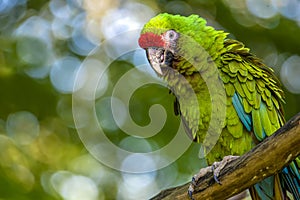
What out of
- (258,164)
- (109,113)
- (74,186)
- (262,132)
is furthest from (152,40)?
(74,186)

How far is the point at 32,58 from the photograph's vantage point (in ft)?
14.0

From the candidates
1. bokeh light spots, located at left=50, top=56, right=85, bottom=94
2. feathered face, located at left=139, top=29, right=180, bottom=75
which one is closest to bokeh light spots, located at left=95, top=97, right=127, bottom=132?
bokeh light spots, located at left=50, top=56, right=85, bottom=94

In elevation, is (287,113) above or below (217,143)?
above

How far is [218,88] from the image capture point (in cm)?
268

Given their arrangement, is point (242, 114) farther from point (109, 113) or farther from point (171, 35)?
point (109, 113)

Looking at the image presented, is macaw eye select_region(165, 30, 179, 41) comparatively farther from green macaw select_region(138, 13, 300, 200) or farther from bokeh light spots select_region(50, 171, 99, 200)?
bokeh light spots select_region(50, 171, 99, 200)

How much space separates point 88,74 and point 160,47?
1.83m

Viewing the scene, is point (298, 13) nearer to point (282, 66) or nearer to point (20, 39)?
point (282, 66)

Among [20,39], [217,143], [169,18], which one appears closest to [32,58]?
[20,39]

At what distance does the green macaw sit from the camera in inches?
104

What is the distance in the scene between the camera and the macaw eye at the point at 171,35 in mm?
2803

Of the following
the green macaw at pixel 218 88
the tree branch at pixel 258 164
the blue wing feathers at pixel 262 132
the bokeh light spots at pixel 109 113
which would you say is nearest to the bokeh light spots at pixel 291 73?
the bokeh light spots at pixel 109 113

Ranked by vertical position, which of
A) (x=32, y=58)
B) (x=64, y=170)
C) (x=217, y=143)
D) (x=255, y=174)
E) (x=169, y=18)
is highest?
(x=32, y=58)

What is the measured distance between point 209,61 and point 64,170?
207 centimetres
